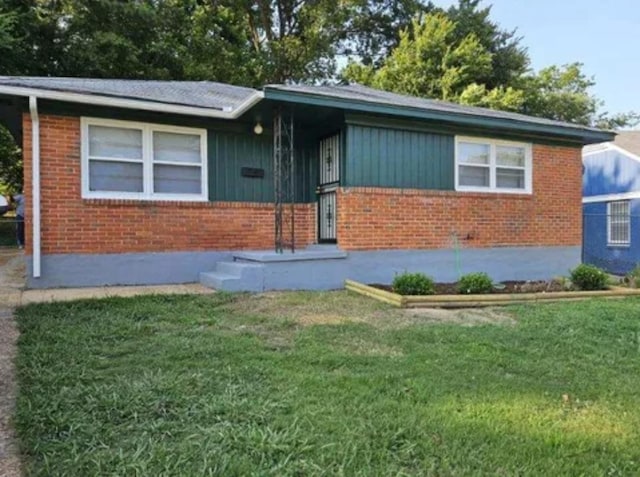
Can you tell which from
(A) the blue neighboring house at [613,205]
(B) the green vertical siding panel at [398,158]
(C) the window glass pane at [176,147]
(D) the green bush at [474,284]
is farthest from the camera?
(A) the blue neighboring house at [613,205]

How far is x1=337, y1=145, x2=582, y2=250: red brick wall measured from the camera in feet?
27.7

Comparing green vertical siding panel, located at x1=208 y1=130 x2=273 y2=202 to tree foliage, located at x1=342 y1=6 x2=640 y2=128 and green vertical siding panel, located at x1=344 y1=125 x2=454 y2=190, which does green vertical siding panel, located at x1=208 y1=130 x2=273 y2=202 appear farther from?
tree foliage, located at x1=342 y1=6 x2=640 y2=128

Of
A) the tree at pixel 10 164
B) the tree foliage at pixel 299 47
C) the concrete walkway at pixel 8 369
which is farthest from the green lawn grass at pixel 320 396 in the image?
the tree at pixel 10 164

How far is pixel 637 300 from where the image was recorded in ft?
24.7

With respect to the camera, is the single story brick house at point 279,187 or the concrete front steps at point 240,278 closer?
the concrete front steps at point 240,278

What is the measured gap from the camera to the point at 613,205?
15.0 metres

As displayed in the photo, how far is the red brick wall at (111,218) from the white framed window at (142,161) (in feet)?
0.49

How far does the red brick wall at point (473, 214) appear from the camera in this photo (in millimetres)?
8430

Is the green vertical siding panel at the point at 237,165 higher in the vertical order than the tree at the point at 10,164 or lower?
lower

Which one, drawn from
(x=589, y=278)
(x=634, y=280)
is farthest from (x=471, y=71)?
(x=589, y=278)

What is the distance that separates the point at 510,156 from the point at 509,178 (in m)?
0.41

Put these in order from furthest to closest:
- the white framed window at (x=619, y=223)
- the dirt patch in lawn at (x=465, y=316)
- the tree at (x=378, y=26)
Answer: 1. the tree at (x=378, y=26)
2. the white framed window at (x=619, y=223)
3. the dirt patch in lawn at (x=465, y=316)

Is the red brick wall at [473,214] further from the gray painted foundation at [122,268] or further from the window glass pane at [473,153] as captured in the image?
the gray painted foundation at [122,268]

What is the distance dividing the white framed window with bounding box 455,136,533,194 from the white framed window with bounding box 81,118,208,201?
455 centimetres
